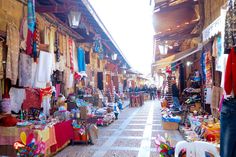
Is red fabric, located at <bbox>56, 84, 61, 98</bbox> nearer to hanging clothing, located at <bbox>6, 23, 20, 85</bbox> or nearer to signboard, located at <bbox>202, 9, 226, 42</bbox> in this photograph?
hanging clothing, located at <bbox>6, 23, 20, 85</bbox>

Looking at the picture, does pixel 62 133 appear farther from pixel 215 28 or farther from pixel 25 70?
pixel 215 28

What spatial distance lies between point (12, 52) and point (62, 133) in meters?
2.71

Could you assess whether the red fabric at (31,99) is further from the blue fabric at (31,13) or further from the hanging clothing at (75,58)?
the hanging clothing at (75,58)

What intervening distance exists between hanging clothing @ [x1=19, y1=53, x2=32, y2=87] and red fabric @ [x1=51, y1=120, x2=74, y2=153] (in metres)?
1.43

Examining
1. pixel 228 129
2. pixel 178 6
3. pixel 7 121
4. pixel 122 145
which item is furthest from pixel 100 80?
pixel 228 129

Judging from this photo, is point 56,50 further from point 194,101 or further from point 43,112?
point 194,101

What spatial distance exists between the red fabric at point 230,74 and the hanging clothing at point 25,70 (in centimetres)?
482

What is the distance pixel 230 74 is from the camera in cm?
332

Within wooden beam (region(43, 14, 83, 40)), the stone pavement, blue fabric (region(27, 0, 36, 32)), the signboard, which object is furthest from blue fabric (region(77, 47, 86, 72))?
the signboard

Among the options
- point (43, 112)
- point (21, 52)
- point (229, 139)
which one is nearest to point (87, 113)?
point (43, 112)

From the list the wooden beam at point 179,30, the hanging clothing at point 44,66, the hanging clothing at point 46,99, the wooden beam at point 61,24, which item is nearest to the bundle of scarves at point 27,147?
the hanging clothing at point 44,66

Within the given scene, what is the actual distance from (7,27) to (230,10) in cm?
491

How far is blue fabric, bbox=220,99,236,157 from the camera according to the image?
3.23 m

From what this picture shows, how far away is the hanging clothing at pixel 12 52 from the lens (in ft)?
18.5
